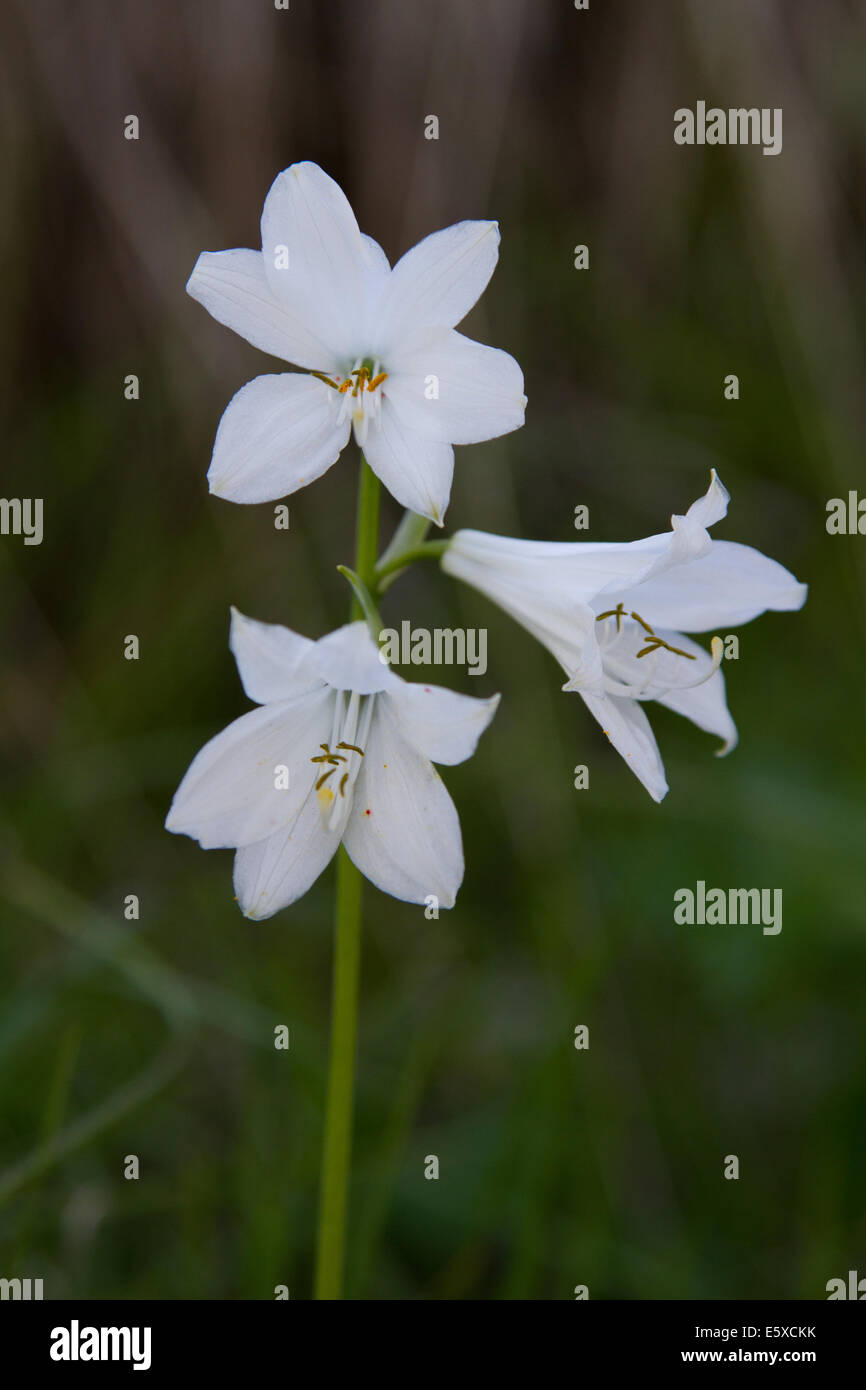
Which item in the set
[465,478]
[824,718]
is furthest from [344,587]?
[824,718]

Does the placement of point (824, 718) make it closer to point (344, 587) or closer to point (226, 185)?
point (344, 587)

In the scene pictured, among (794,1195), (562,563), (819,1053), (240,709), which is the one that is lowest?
(794,1195)

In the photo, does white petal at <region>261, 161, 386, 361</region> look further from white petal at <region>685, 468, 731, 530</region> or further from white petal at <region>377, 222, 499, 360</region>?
white petal at <region>685, 468, 731, 530</region>

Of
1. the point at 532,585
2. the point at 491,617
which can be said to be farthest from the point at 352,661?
the point at 491,617

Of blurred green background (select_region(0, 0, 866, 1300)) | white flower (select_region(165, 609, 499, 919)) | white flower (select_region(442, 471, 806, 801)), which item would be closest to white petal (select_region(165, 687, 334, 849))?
white flower (select_region(165, 609, 499, 919))

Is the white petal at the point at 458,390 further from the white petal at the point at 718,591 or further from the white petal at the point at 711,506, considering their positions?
the white petal at the point at 718,591

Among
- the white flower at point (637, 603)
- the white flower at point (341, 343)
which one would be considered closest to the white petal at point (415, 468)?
the white flower at point (341, 343)
